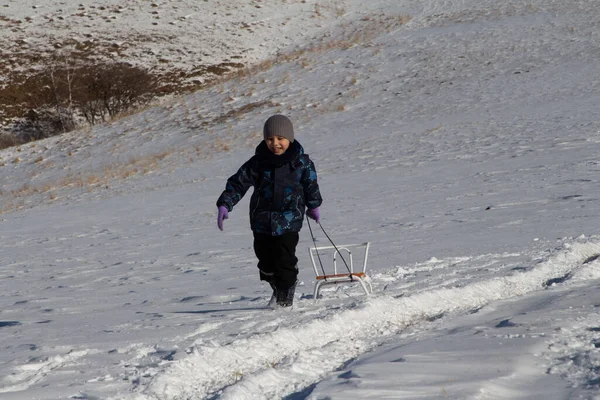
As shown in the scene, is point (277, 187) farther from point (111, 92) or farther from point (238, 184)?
point (111, 92)

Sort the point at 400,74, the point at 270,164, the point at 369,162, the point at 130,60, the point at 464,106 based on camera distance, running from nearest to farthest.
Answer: the point at 270,164 < the point at 369,162 < the point at 464,106 < the point at 400,74 < the point at 130,60

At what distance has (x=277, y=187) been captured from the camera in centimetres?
532

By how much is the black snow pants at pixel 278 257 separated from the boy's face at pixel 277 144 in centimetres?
60

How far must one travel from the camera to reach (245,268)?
Answer: 7883mm

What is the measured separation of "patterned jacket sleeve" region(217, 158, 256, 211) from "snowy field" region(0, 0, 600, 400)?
831 mm

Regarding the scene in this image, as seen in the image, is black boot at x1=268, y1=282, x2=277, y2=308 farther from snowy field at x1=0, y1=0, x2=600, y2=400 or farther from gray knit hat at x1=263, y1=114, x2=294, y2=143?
gray knit hat at x1=263, y1=114, x2=294, y2=143

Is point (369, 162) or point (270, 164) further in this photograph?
point (369, 162)

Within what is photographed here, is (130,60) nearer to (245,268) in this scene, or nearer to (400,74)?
(400,74)

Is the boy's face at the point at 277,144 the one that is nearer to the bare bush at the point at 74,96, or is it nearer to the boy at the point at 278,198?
the boy at the point at 278,198

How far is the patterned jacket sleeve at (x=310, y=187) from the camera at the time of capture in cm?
539

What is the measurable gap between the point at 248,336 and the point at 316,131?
1898cm

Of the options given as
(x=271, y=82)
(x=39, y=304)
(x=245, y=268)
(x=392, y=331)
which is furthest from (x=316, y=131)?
(x=392, y=331)

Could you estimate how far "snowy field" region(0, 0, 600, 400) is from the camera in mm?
3529

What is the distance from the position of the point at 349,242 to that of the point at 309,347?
15.7ft
